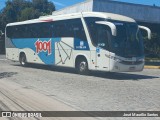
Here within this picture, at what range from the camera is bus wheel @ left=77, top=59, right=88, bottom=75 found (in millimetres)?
19891

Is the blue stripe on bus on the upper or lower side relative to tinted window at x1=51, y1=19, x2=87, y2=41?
lower

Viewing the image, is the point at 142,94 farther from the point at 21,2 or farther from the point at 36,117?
the point at 21,2

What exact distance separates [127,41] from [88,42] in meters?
2.17

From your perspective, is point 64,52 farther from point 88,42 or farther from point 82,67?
point 88,42

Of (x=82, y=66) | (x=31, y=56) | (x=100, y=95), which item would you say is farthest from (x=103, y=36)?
(x=31, y=56)

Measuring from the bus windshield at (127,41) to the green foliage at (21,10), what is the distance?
151 ft

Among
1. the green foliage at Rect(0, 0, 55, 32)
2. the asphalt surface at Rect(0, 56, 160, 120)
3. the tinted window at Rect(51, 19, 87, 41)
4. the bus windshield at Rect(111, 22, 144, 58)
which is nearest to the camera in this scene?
the asphalt surface at Rect(0, 56, 160, 120)

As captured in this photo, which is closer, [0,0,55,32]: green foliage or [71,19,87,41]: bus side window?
[71,19,87,41]: bus side window

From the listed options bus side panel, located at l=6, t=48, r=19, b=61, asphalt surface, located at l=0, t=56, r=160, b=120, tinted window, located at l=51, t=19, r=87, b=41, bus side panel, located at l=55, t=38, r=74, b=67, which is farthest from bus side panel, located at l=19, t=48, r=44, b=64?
asphalt surface, located at l=0, t=56, r=160, b=120

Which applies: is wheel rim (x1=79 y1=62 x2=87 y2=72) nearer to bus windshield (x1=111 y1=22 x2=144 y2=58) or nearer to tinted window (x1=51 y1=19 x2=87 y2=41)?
tinted window (x1=51 y1=19 x2=87 y2=41)

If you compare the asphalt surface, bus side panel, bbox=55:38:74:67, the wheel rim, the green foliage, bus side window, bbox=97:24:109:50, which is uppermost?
the green foliage

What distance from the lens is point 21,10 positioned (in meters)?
71.4

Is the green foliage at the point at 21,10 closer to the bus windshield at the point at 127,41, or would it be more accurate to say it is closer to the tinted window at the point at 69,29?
the tinted window at the point at 69,29

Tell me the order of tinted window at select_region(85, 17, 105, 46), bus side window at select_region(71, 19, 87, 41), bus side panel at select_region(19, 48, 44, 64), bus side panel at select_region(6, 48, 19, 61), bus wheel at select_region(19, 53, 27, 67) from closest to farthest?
tinted window at select_region(85, 17, 105, 46), bus side window at select_region(71, 19, 87, 41), bus side panel at select_region(19, 48, 44, 64), bus wheel at select_region(19, 53, 27, 67), bus side panel at select_region(6, 48, 19, 61)
